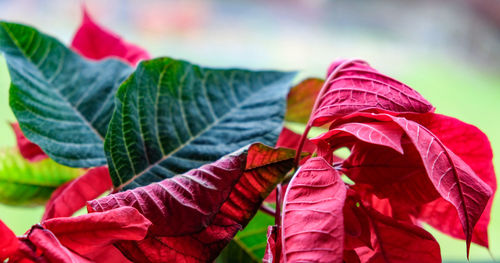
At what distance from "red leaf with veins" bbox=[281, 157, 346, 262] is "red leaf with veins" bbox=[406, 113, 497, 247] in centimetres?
5

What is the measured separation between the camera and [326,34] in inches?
87.7

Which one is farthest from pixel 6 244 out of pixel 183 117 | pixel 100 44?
pixel 100 44

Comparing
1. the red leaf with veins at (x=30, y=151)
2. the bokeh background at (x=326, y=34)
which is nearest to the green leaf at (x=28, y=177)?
the red leaf with veins at (x=30, y=151)

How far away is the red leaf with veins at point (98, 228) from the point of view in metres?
0.17

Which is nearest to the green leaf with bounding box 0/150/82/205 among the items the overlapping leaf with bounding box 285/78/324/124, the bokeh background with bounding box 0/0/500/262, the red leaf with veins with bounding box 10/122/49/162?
the red leaf with veins with bounding box 10/122/49/162

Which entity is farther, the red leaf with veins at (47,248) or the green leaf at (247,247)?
the green leaf at (247,247)

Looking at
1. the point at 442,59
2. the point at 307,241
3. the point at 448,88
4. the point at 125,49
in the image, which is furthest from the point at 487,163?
the point at 442,59

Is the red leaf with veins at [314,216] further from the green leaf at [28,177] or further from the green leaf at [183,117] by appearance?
the green leaf at [28,177]

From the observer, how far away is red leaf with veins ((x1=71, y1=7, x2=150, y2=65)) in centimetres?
36

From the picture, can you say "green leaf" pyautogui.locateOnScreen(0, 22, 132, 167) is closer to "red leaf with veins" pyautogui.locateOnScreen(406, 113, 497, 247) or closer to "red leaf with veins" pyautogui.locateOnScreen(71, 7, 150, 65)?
"red leaf with veins" pyautogui.locateOnScreen(71, 7, 150, 65)

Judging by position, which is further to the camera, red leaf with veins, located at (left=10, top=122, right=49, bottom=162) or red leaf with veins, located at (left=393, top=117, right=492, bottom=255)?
red leaf with veins, located at (left=10, top=122, right=49, bottom=162)

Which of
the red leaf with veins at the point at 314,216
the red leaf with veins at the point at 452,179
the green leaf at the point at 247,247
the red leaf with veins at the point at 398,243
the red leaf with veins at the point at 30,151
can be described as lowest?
the green leaf at the point at 247,247

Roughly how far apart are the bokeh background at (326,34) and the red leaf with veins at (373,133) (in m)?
1.49

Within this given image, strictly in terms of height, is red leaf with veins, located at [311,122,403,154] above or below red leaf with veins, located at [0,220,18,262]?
above
